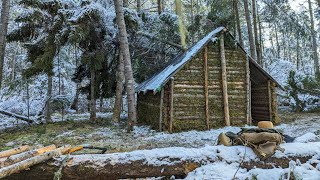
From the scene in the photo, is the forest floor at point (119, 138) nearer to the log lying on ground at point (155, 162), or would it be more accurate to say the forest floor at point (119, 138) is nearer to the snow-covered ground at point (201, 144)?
the snow-covered ground at point (201, 144)

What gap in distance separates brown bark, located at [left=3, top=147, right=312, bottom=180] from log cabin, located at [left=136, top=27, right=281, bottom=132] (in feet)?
26.7

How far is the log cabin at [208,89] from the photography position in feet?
42.4

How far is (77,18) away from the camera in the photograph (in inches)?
565

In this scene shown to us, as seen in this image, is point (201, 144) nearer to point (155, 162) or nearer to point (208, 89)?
point (208, 89)

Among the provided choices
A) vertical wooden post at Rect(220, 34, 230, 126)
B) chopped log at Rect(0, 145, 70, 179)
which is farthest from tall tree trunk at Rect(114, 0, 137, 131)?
chopped log at Rect(0, 145, 70, 179)

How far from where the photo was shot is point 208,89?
1366 cm

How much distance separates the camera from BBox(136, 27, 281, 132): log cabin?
1293 centimetres

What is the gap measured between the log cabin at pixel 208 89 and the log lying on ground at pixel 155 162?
26.4ft

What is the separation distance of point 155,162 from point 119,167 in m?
0.53

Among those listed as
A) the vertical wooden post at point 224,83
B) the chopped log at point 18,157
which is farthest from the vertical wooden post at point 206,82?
the chopped log at point 18,157

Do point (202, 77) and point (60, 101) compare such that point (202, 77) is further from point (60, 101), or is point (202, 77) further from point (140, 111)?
point (60, 101)

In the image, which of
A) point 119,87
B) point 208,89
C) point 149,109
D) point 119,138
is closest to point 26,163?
point 119,138

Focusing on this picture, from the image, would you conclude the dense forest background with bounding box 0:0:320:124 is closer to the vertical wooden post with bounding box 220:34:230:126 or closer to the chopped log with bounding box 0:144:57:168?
the vertical wooden post with bounding box 220:34:230:126

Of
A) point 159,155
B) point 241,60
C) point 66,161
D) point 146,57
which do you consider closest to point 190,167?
point 159,155
